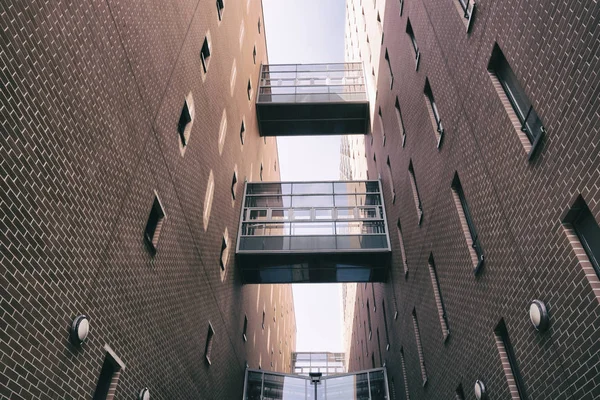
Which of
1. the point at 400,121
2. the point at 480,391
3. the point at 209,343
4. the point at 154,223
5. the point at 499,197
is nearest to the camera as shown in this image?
the point at 499,197

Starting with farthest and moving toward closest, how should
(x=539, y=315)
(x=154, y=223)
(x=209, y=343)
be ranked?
(x=209, y=343) < (x=154, y=223) < (x=539, y=315)

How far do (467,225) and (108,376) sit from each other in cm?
826

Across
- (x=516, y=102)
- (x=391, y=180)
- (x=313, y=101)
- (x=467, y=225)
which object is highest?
(x=313, y=101)

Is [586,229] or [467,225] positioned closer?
[586,229]

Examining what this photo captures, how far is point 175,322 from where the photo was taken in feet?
38.9

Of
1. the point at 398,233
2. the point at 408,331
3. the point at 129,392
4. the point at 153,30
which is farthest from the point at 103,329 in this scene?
the point at 398,233

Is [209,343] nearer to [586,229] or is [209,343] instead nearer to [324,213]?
[324,213]

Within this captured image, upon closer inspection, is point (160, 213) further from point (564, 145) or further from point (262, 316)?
point (262, 316)

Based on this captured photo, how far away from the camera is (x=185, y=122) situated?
44.0 feet

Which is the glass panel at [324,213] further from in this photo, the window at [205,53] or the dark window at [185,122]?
the dark window at [185,122]

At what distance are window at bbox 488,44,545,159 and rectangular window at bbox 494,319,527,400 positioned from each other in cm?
347

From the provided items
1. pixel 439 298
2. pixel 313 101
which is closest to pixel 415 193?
pixel 439 298

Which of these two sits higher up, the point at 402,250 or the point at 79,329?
the point at 402,250

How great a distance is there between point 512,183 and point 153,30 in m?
8.40
